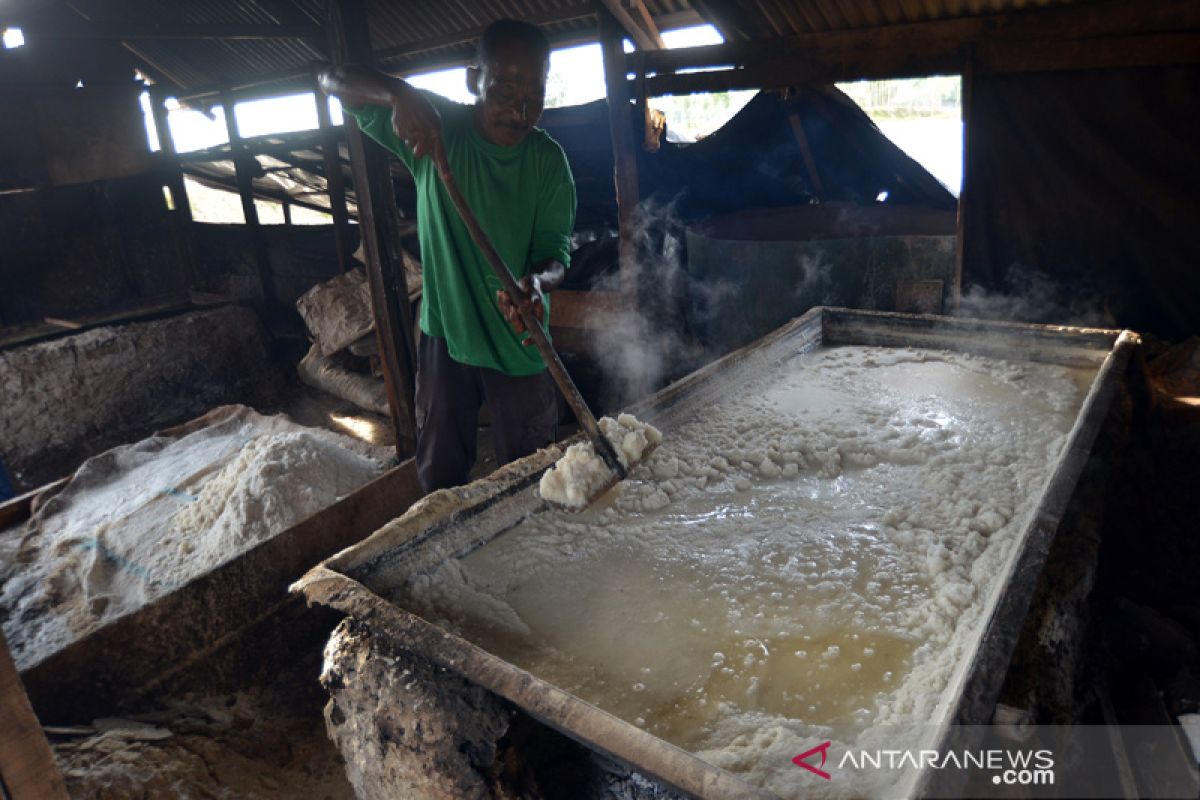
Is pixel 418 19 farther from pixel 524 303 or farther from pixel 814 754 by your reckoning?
pixel 814 754

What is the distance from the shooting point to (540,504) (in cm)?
214

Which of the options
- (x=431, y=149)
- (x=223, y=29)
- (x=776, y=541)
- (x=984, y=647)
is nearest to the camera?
(x=984, y=647)

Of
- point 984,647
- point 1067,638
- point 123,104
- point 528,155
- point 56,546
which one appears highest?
point 123,104

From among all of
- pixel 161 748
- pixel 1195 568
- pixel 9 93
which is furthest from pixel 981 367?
pixel 9 93

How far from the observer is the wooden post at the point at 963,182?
12.6 feet

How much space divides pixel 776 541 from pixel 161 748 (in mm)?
2102

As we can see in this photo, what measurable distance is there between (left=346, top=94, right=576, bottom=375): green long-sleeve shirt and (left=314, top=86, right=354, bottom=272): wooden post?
4.35m

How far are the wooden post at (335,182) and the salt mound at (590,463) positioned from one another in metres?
5.45

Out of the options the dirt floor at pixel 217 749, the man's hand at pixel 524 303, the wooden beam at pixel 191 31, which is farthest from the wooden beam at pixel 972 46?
the dirt floor at pixel 217 749

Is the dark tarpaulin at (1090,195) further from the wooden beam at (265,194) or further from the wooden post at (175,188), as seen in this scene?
the wooden post at (175,188)

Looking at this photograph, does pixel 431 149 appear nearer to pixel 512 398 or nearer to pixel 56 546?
pixel 512 398

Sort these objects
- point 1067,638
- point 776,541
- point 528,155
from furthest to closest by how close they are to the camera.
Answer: point 528,155, point 776,541, point 1067,638

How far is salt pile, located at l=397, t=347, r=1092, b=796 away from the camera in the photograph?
141 cm

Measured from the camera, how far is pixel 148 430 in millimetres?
6262
